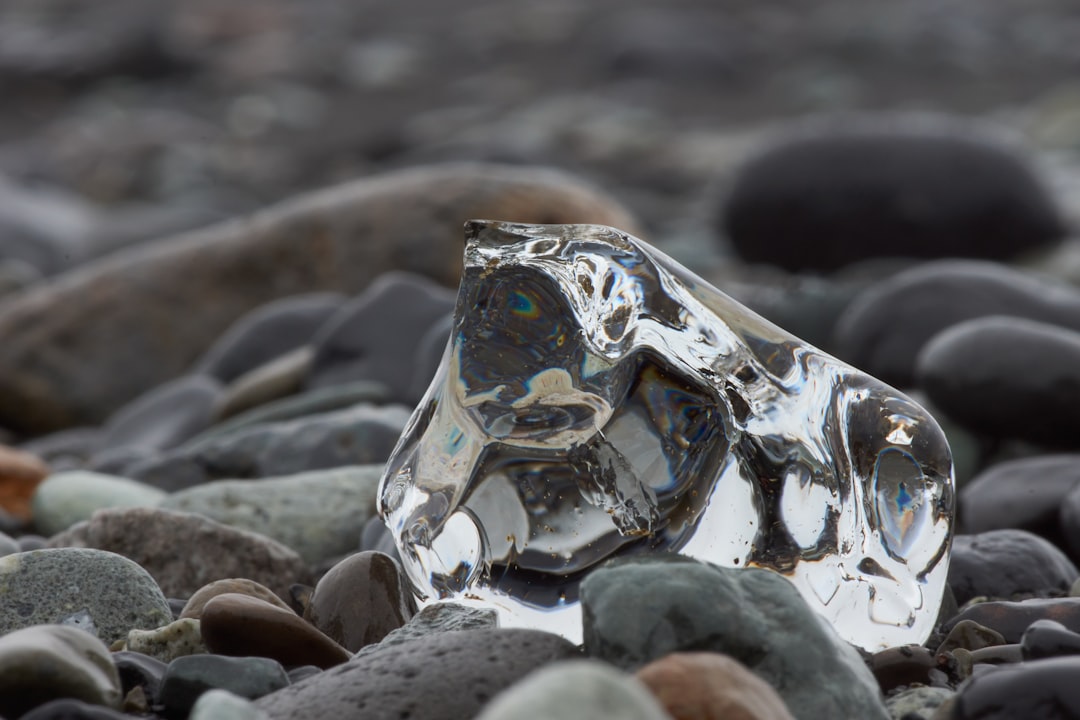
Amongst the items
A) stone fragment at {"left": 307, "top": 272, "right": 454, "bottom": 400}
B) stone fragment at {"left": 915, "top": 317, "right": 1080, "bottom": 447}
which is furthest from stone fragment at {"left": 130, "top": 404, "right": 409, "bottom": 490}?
stone fragment at {"left": 915, "top": 317, "right": 1080, "bottom": 447}

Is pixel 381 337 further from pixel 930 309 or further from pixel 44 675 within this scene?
pixel 44 675

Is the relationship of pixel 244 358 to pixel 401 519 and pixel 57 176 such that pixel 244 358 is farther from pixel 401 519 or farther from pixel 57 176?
pixel 57 176

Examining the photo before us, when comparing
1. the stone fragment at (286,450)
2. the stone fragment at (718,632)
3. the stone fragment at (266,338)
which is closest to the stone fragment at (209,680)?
the stone fragment at (718,632)

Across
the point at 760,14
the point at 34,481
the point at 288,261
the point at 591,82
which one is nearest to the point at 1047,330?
the point at 34,481

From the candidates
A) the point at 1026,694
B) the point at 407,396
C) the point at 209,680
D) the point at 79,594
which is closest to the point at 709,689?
the point at 1026,694

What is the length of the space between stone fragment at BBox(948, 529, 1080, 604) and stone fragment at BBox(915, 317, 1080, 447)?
1.08m

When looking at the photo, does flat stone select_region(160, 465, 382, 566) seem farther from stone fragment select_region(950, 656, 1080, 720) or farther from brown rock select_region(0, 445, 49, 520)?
stone fragment select_region(950, 656, 1080, 720)

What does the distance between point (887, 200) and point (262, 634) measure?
6849 millimetres

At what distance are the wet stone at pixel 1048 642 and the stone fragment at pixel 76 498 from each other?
6.88 ft

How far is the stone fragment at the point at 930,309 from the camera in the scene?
4.50 meters

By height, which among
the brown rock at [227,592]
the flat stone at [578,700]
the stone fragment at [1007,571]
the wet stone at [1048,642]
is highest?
the flat stone at [578,700]

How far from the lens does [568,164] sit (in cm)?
1240

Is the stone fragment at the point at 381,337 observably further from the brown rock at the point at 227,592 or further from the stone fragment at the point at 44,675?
the stone fragment at the point at 44,675

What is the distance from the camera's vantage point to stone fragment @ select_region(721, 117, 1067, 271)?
8.25 m
